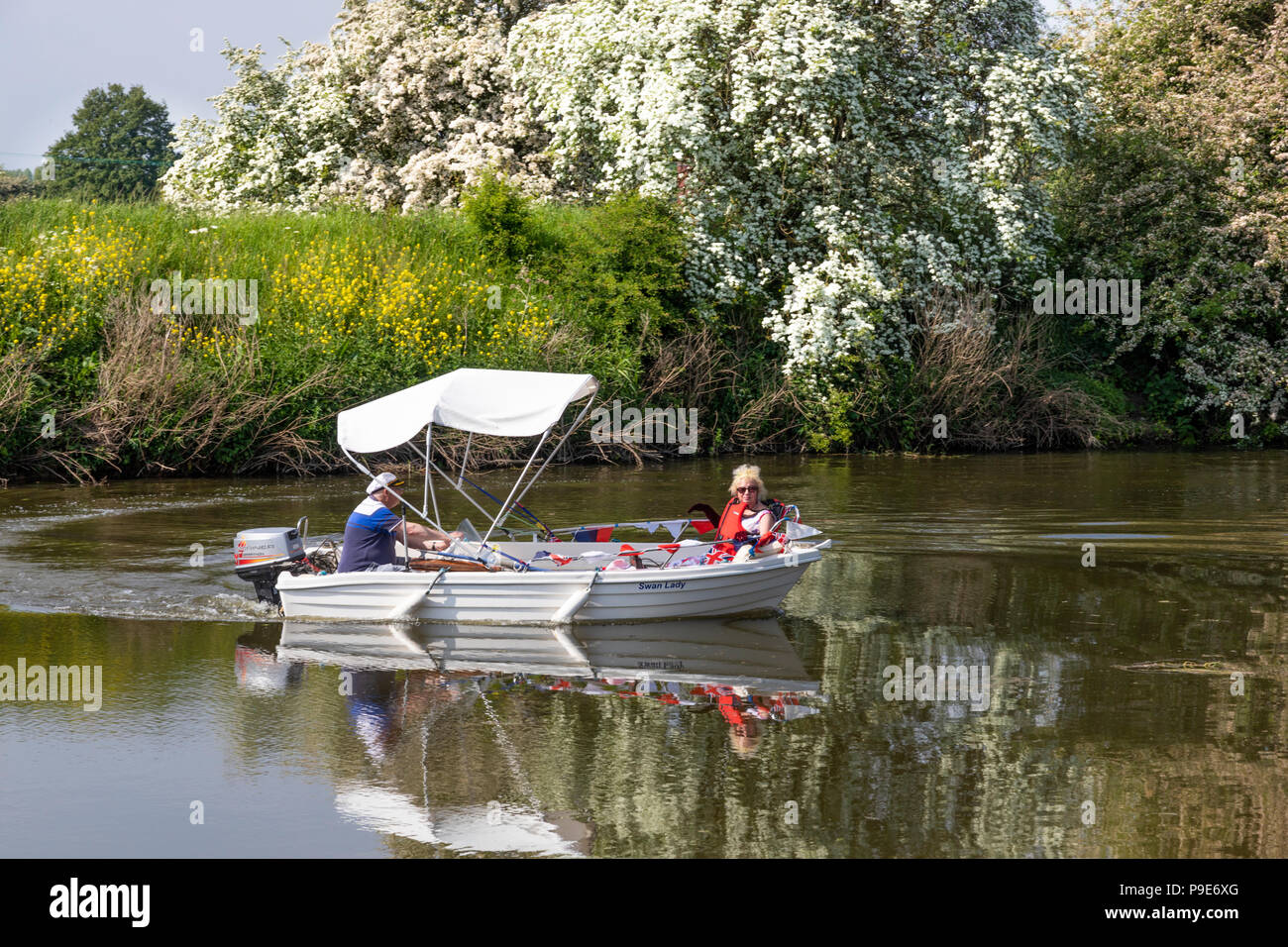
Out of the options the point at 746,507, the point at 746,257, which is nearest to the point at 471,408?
the point at 746,507

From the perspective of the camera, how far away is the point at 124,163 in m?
73.6

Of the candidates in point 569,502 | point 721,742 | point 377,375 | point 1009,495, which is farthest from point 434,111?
point 721,742

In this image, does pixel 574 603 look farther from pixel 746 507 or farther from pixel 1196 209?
pixel 1196 209

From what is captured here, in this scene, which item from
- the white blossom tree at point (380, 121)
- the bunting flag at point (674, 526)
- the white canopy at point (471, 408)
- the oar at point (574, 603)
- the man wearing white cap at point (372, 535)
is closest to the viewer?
the oar at point (574, 603)

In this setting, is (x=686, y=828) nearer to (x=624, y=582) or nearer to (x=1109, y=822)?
(x=1109, y=822)

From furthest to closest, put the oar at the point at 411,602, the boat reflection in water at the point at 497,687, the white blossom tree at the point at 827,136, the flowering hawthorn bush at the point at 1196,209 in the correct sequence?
the flowering hawthorn bush at the point at 1196,209, the white blossom tree at the point at 827,136, the oar at the point at 411,602, the boat reflection in water at the point at 497,687

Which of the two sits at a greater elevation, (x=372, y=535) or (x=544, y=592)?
(x=372, y=535)

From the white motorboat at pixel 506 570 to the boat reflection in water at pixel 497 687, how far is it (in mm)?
202

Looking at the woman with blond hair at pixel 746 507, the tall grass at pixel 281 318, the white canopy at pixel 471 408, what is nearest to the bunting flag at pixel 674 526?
the woman with blond hair at pixel 746 507

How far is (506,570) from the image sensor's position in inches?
506

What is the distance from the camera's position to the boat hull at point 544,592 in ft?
39.7

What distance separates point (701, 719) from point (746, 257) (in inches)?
809

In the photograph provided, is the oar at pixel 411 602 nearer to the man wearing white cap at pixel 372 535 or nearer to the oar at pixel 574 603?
the man wearing white cap at pixel 372 535

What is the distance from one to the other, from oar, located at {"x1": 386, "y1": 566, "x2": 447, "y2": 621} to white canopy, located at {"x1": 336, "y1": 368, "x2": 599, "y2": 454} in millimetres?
1336
